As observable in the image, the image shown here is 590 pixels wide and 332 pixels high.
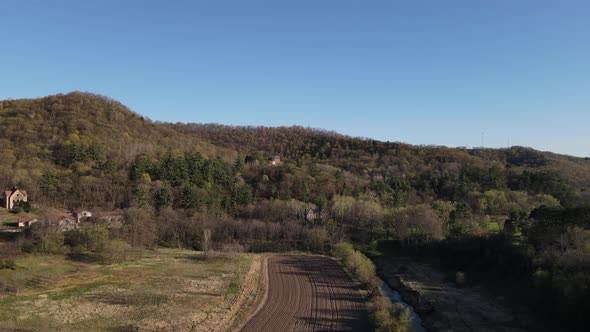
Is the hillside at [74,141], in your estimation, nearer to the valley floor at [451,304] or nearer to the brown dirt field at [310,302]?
the brown dirt field at [310,302]

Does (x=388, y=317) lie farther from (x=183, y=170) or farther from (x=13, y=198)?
(x=13, y=198)

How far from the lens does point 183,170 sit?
76.9 metres

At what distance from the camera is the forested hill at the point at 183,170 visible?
7044cm

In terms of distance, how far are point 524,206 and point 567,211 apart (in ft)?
136

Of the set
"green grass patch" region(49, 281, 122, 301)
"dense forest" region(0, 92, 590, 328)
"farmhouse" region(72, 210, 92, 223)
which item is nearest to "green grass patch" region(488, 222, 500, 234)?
"dense forest" region(0, 92, 590, 328)

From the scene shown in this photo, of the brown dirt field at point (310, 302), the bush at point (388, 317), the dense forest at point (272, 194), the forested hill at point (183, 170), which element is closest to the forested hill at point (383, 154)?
the forested hill at point (183, 170)

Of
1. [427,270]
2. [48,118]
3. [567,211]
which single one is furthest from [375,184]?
[48,118]

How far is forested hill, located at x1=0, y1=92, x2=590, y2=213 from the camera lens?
231ft

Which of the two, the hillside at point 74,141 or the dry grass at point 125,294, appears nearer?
the dry grass at point 125,294

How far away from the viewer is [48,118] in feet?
323

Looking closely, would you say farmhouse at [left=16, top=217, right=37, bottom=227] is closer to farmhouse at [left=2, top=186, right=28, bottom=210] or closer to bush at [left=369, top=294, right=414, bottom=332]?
farmhouse at [left=2, top=186, right=28, bottom=210]

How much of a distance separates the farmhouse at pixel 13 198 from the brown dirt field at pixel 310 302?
4415cm

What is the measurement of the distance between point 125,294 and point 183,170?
46.5 metres

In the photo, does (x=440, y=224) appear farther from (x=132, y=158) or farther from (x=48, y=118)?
(x=48, y=118)
